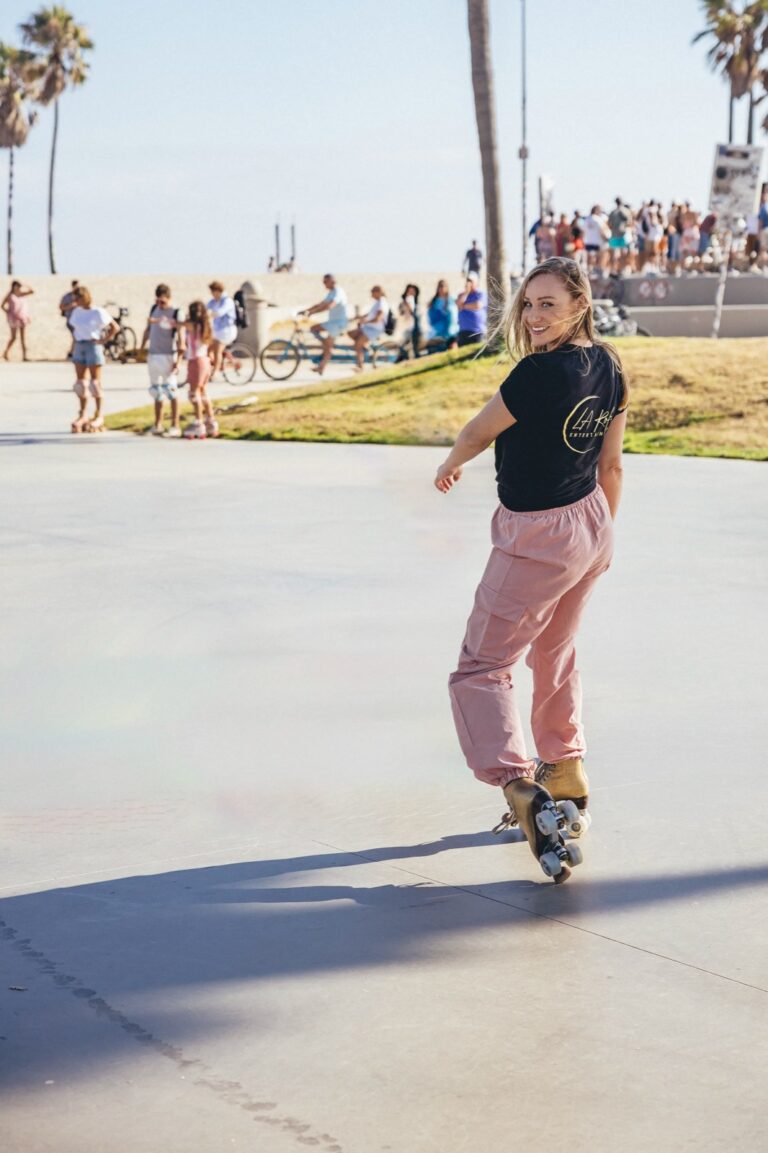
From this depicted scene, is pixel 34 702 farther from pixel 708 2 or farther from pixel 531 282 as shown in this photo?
pixel 708 2

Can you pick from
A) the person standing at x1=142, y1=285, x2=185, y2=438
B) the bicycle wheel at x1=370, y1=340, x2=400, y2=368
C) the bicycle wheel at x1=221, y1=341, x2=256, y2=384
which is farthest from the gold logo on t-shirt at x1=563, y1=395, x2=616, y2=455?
the bicycle wheel at x1=370, y1=340, x2=400, y2=368

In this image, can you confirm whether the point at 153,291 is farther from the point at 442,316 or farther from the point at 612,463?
the point at 612,463

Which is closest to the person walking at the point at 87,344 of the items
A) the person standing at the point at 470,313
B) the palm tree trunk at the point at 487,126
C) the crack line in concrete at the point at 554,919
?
the palm tree trunk at the point at 487,126

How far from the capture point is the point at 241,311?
30.7 meters

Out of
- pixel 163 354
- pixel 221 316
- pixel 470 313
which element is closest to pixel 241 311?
pixel 470 313

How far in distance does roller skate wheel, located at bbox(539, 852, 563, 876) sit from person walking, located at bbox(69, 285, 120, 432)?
1448 centimetres

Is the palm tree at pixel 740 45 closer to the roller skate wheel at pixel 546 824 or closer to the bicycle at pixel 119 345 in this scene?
the bicycle at pixel 119 345

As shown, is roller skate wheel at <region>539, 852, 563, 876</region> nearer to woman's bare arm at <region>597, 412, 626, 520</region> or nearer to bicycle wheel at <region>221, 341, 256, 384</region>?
woman's bare arm at <region>597, 412, 626, 520</region>

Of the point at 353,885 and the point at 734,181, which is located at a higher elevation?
the point at 734,181

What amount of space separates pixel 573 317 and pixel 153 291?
39.1 meters

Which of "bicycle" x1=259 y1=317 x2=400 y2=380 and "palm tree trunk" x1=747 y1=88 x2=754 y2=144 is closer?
"bicycle" x1=259 y1=317 x2=400 y2=380

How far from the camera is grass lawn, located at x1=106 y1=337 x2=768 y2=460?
17.5 m

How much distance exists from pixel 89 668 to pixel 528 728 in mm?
2029

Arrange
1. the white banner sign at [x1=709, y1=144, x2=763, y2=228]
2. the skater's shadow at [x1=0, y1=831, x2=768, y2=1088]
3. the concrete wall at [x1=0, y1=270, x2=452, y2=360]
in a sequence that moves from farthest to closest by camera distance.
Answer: the concrete wall at [x1=0, y1=270, x2=452, y2=360]
the white banner sign at [x1=709, y1=144, x2=763, y2=228]
the skater's shadow at [x1=0, y1=831, x2=768, y2=1088]
